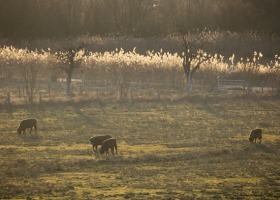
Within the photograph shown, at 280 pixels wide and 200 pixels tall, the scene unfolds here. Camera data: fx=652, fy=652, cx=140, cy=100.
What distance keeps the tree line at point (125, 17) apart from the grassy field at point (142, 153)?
167ft

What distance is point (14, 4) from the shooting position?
10275 centimetres

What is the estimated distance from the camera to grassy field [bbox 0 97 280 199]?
79.0 ft

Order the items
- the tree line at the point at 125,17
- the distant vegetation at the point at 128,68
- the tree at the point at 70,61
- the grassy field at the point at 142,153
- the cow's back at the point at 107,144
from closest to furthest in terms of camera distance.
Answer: the grassy field at the point at 142,153
the cow's back at the point at 107,144
the tree at the point at 70,61
the distant vegetation at the point at 128,68
the tree line at the point at 125,17

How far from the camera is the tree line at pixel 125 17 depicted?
98.6 m

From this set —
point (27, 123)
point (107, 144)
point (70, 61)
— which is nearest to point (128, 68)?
point (70, 61)

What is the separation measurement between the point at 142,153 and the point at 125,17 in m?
74.5

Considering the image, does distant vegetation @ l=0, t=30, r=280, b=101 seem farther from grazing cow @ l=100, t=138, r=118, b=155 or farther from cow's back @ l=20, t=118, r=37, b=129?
grazing cow @ l=100, t=138, r=118, b=155

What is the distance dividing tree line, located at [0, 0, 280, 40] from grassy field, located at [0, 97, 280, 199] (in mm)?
50844

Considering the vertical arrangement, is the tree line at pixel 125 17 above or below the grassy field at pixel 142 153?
above

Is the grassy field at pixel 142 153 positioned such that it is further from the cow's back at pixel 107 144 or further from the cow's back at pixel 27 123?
the cow's back at pixel 27 123

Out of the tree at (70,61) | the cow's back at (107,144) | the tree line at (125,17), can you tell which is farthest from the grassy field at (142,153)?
the tree line at (125,17)

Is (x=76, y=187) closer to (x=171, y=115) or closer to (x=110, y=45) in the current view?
(x=171, y=115)

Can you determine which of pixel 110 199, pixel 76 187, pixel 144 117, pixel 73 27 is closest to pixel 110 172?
pixel 76 187

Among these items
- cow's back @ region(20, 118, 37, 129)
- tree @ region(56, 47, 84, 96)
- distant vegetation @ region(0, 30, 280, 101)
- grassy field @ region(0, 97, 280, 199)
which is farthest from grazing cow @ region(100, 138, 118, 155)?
distant vegetation @ region(0, 30, 280, 101)
